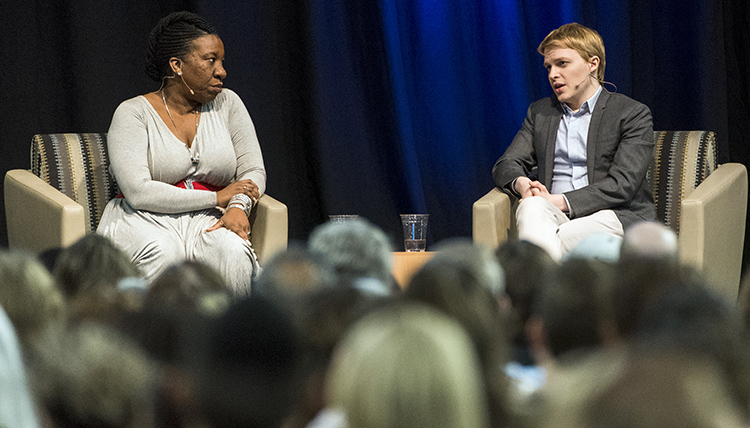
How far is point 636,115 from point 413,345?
106 inches

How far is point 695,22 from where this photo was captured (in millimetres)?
3344

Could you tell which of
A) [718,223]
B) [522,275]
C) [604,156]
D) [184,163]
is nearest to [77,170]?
[184,163]

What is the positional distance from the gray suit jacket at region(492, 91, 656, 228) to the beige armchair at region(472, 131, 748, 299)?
135mm

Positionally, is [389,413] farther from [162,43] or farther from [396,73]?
[396,73]

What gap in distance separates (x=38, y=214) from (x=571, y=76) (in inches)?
77.1

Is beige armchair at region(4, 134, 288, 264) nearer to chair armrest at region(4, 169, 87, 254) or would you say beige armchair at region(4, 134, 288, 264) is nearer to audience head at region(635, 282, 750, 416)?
chair armrest at region(4, 169, 87, 254)

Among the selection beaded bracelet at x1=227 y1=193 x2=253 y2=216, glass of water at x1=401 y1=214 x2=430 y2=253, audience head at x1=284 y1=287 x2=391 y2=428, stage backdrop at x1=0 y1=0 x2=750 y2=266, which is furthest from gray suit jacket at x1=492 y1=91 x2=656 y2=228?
audience head at x1=284 y1=287 x2=391 y2=428

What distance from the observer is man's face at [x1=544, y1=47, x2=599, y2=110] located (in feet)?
9.07

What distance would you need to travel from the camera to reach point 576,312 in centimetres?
30

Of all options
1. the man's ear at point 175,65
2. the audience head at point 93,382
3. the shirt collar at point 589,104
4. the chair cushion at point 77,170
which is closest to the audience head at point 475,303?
the audience head at point 93,382

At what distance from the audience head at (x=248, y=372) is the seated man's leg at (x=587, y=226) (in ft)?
7.53

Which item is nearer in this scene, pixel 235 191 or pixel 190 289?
pixel 190 289

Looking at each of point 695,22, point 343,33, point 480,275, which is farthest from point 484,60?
point 480,275

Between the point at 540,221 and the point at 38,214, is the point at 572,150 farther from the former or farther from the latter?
the point at 38,214
